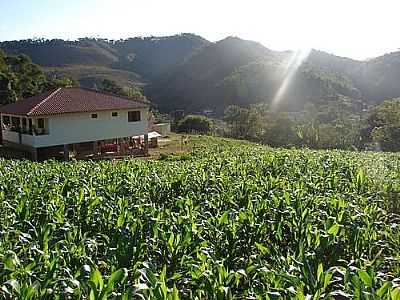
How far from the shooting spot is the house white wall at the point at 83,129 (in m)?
21.8

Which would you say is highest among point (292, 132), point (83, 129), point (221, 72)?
point (221, 72)

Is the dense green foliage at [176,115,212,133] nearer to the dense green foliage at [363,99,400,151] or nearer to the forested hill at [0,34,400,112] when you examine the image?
the dense green foliage at [363,99,400,151]

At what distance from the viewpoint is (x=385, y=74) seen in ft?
266

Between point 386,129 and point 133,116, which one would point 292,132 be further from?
point 133,116

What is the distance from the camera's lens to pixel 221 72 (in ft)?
279

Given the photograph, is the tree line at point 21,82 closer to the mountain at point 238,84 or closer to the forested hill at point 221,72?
the mountain at point 238,84

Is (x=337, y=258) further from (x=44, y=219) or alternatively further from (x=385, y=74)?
(x=385, y=74)

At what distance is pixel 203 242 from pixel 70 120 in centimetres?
1941

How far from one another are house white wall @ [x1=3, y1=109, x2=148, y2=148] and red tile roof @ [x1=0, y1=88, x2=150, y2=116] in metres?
0.32

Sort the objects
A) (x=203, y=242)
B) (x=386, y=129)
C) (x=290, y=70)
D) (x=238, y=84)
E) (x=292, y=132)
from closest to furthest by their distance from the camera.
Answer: (x=203, y=242), (x=386, y=129), (x=292, y=132), (x=238, y=84), (x=290, y=70)

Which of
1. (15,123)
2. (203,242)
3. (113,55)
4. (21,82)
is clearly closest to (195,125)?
(21,82)

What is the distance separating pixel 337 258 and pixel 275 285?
141 centimetres

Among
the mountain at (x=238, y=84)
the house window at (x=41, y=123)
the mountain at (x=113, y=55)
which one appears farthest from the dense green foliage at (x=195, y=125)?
the mountain at (x=113, y=55)

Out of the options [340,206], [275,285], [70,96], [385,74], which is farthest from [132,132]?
[385,74]
